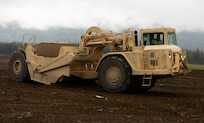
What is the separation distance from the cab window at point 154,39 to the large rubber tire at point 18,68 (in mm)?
5773

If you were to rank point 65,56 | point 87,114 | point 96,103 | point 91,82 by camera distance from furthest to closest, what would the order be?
point 91,82, point 65,56, point 96,103, point 87,114

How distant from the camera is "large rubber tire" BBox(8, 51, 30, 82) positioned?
1623 cm

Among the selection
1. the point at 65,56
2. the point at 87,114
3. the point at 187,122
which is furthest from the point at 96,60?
the point at 187,122

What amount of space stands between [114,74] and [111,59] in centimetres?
52

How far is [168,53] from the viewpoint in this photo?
39.7 ft

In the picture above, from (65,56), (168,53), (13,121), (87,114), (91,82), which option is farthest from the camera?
(91,82)

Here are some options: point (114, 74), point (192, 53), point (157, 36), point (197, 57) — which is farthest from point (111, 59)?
point (192, 53)

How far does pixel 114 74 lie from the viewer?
43.0ft

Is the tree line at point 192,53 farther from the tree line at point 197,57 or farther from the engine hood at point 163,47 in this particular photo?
the engine hood at point 163,47

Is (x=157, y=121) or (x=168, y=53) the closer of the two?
(x=157, y=121)

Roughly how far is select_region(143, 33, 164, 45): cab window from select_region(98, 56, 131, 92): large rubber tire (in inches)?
42.0

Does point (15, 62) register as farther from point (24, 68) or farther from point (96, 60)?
point (96, 60)

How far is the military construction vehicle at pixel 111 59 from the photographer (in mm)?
12414

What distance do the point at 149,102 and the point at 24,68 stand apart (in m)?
6.98
